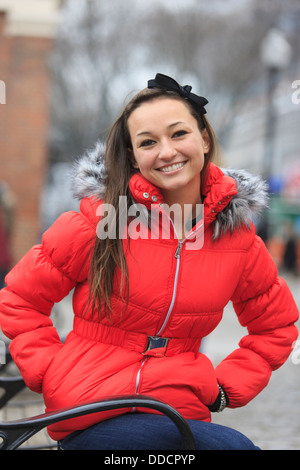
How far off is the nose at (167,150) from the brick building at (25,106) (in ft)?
31.3

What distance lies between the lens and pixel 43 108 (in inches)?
461

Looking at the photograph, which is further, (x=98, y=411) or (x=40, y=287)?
(x=40, y=287)

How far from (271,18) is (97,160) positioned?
17.4 m

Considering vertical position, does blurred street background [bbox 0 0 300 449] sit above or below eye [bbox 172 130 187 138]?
above

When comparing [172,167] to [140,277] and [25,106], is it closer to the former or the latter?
[140,277]

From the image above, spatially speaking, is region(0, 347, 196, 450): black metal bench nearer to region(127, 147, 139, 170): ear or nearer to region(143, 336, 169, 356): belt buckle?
region(143, 336, 169, 356): belt buckle

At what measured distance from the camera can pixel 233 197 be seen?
2.36 meters

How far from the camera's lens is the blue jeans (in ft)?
6.44

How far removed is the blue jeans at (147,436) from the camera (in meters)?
1.96

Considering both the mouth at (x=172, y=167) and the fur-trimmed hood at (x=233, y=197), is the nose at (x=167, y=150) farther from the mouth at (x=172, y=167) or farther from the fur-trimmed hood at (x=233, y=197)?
the fur-trimmed hood at (x=233, y=197)

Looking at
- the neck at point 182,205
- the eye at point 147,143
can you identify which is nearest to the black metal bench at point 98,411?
the neck at point 182,205

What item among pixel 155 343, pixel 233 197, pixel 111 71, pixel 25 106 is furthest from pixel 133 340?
pixel 111 71

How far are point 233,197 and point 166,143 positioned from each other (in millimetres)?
359

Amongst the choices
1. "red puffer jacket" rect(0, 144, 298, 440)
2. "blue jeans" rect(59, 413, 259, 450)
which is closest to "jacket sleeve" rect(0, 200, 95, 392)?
"red puffer jacket" rect(0, 144, 298, 440)
